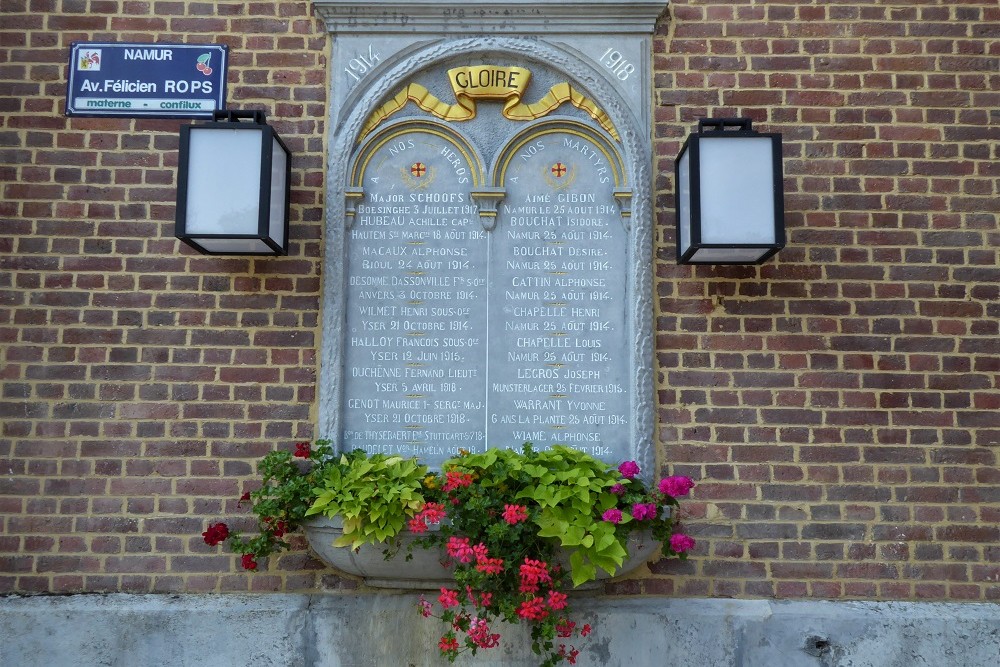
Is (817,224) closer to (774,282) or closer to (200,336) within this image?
(774,282)

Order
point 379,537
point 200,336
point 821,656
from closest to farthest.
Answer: point 379,537
point 821,656
point 200,336

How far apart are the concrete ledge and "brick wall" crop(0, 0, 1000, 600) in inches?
5.3

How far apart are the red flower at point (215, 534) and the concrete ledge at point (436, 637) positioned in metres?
0.31

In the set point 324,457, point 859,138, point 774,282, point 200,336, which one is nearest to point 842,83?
point 859,138

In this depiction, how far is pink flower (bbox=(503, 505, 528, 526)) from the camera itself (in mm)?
3076

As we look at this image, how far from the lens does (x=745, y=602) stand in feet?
11.3

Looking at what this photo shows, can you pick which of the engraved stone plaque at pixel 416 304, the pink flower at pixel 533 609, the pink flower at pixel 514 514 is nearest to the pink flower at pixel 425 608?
the pink flower at pixel 533 609

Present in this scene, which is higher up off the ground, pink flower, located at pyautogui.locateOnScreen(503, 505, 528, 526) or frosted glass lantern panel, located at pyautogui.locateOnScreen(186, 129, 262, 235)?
frosted glass lantern panel, located at pyautogui.locateOnScreen(186, 129, 262, 235)

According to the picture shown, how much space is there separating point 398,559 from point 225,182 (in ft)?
5.50

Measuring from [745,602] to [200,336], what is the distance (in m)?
2.58

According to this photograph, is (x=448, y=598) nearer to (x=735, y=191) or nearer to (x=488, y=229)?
(x=488, y=229)

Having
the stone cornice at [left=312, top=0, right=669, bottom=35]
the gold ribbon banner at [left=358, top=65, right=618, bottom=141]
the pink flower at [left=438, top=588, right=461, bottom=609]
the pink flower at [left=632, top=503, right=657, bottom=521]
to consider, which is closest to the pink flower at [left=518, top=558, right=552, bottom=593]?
the pink flower at [left=438, top=588, right=461, bottom=609]

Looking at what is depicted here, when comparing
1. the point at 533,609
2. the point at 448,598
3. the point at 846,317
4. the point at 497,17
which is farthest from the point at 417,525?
the point at 497,17

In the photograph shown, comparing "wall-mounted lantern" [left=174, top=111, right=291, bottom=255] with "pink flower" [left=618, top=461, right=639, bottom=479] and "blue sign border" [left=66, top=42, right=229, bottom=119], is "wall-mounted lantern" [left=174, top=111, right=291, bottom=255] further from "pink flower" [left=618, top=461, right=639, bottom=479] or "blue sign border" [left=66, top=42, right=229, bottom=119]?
"pink flower" [left=618, top=461, right=639, bottom=479]
